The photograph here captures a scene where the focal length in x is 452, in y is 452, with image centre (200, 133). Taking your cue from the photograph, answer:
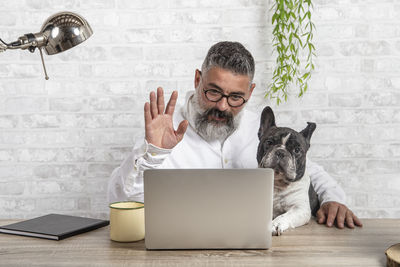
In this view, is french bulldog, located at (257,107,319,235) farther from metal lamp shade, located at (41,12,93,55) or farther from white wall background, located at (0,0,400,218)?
white wall background, located at (0,0,400,218)

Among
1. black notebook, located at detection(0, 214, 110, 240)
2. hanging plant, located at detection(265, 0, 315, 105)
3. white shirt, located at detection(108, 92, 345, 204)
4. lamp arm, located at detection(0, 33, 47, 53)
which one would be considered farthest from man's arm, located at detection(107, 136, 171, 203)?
hanging plant, located at detection(265, 0, 315, 105)

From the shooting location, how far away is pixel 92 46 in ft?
8.38

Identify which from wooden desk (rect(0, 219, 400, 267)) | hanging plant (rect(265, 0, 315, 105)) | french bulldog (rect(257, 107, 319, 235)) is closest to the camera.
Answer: wooden desk (rect(0, 219, 400, 267))

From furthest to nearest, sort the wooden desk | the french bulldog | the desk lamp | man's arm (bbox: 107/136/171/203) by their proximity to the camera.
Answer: man's arm (bbox: 107/136/171/203), the french bulldog, the desk lamp, the wooden desk

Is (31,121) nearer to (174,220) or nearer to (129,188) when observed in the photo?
(129,188)

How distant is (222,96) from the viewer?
2096mm

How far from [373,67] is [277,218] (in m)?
1.43

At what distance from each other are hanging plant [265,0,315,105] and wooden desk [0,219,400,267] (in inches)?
45.8

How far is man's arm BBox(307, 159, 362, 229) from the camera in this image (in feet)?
5.29

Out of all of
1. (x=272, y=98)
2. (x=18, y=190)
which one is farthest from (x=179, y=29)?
(x=18, y=190)

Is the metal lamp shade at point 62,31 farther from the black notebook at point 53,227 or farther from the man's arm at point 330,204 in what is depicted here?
the man's arm at point 330,204

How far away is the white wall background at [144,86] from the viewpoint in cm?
254

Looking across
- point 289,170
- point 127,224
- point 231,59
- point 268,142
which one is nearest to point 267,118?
point 268,142

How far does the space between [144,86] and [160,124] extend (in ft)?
3.20
